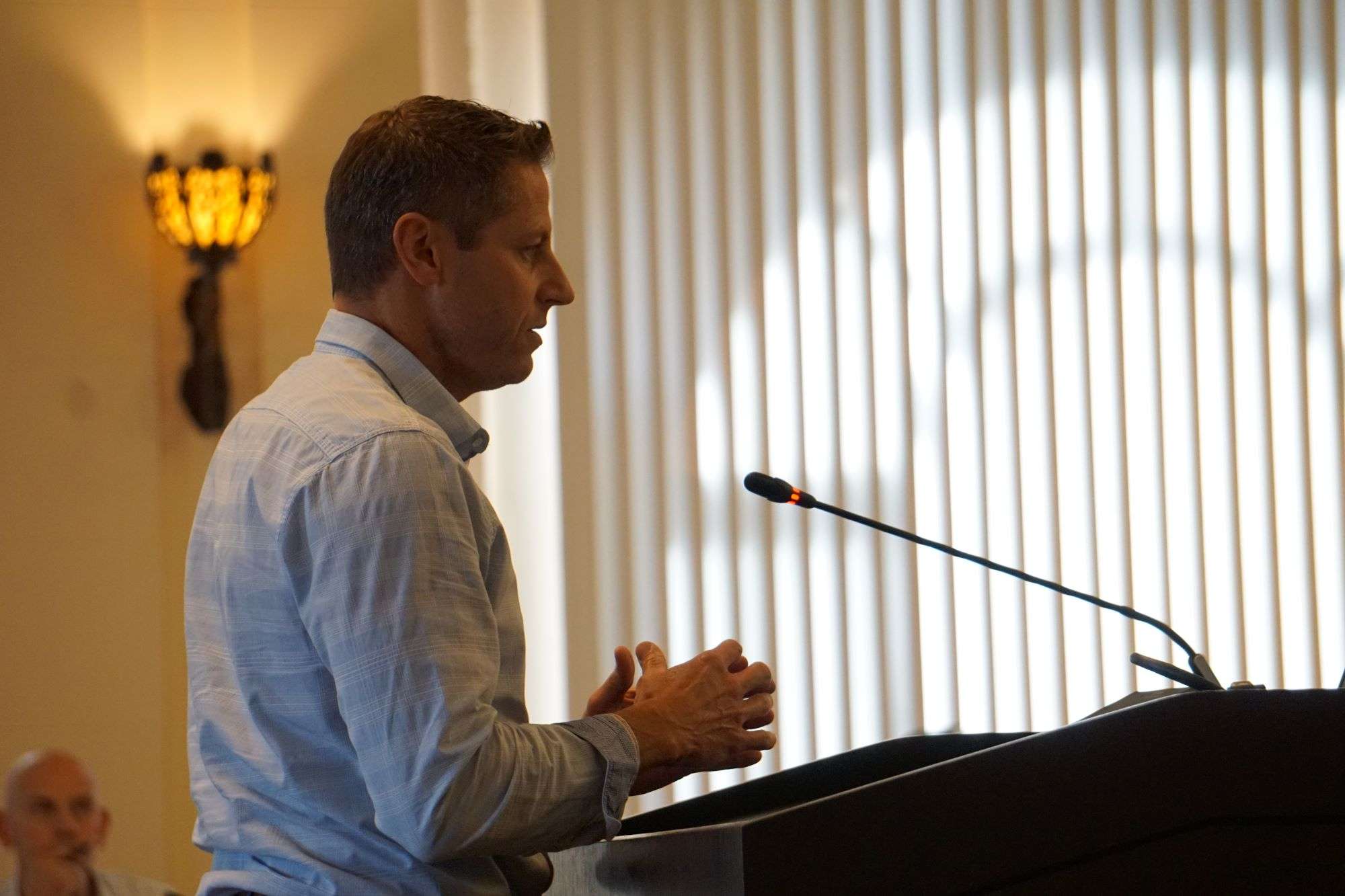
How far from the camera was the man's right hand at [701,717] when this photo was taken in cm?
119

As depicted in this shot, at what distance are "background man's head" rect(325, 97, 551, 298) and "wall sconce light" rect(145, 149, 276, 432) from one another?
79.7 inches

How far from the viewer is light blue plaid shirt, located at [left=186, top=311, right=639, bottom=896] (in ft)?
3.49

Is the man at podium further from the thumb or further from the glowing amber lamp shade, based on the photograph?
the glowing amber lamp shade

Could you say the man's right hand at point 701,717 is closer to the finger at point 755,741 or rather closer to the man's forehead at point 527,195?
the finger at point 755,741

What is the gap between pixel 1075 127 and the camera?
3.47m

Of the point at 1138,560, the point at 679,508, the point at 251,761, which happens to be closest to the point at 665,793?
the point at 679,508

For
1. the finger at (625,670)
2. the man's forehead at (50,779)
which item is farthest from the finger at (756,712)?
the man's forehead at (50,779)

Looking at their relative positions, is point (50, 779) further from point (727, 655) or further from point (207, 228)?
point (727, 655)

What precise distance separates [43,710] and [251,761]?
7.73 ft

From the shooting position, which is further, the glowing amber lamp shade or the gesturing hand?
the glowing amber lamp shade

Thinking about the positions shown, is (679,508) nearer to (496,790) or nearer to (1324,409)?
(1324,409)

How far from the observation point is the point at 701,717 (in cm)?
121

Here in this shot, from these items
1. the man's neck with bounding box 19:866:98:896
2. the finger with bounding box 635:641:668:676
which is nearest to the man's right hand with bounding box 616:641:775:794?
the finger with bounding box 635:641:668:676

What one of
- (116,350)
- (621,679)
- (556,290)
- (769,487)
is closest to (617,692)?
(621,679)
